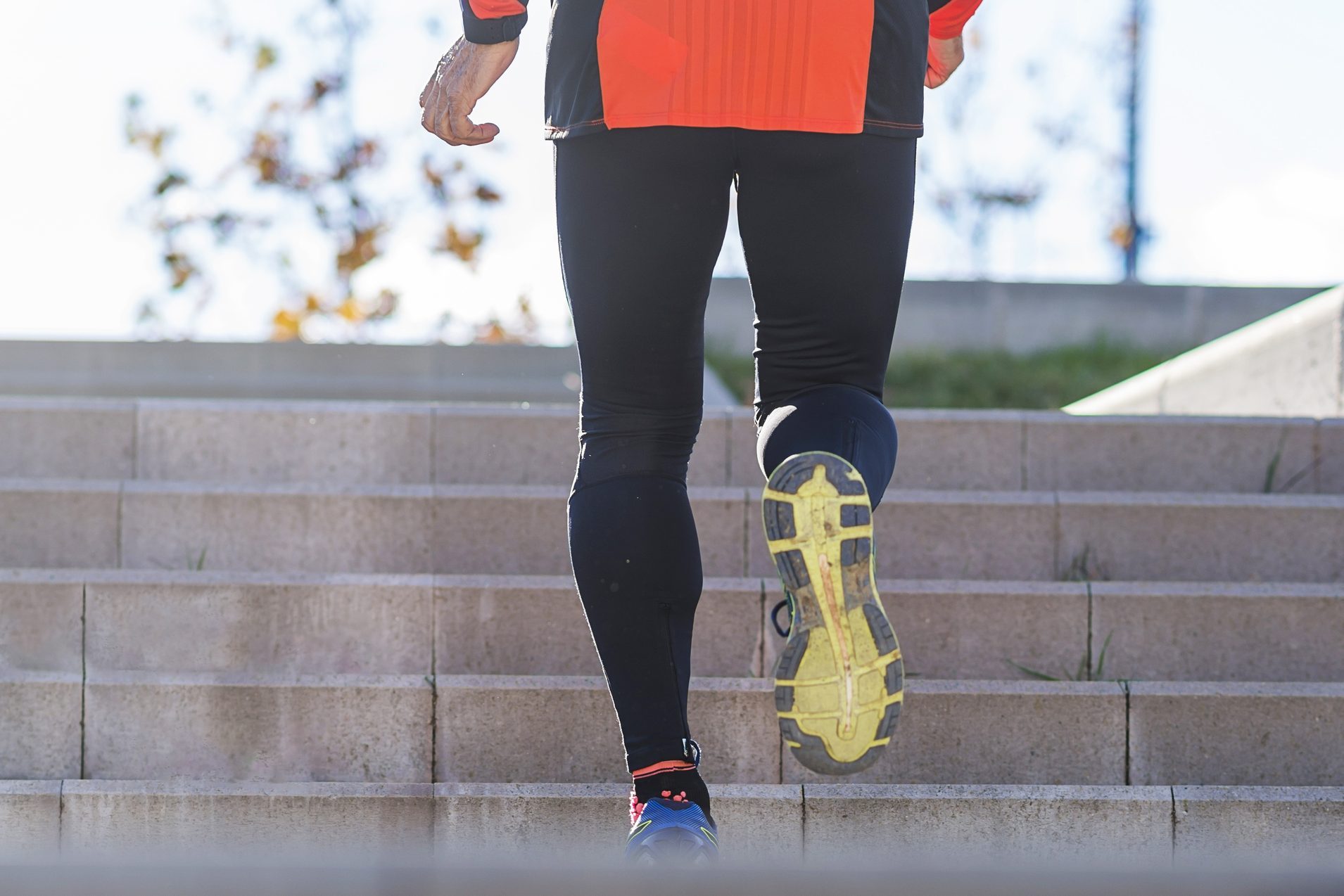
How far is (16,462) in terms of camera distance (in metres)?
3.78

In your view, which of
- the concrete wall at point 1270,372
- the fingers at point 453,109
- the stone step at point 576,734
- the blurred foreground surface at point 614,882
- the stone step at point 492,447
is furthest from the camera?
the concrete wall at point 1270,372

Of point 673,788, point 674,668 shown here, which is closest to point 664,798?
point 673,788

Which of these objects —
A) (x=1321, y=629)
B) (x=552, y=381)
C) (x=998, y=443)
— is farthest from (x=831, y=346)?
(x=552, y=381)

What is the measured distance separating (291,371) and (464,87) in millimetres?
4334

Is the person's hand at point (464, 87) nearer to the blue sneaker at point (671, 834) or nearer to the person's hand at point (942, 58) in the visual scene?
the person's hand at point (942, 58)

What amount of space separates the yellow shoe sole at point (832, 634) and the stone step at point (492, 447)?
2328 millimetres

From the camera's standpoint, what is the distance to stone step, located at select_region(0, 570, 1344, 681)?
2.78m

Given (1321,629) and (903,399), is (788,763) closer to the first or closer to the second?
(1321,629)

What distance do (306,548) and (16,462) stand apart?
1.09 meters

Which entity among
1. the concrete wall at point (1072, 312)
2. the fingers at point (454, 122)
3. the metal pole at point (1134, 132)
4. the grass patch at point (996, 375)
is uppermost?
the metal pole at point (1134, 132)

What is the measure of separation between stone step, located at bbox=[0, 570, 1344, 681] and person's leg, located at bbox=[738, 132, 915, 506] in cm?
123

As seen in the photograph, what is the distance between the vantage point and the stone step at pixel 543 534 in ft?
10.7

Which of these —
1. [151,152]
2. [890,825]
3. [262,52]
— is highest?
[262,52]

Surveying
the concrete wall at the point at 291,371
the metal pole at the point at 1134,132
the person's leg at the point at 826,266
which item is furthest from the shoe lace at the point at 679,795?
the metal pole at the point at 1134,132
